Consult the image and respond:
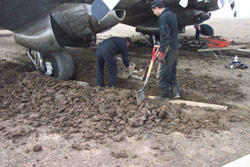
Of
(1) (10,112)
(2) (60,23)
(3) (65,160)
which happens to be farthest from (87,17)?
(3) (65,160)

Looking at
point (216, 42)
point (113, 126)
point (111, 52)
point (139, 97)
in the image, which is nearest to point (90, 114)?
point (113, 126)

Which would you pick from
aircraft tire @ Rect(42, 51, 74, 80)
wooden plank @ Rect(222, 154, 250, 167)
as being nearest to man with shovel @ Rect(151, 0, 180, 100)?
wooden plank @ Rect(222, 154, 250, 167)

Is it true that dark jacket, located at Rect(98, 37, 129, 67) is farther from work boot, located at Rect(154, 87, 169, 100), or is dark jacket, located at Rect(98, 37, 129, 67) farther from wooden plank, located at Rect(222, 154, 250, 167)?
wooden plank, located at Rect(222, 154, 250, 167)

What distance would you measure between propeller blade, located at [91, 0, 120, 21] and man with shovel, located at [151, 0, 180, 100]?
32.4 inches

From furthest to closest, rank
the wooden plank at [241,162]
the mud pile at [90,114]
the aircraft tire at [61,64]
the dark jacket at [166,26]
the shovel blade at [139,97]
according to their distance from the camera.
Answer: the aircraft tire at [61,64]
the dark jacket at [166,26]
the shovel blade at [139,97]
the mud pile at [90,114]
the wooden plank at [241,162]

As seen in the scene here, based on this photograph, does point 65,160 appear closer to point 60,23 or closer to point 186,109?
point 186,109

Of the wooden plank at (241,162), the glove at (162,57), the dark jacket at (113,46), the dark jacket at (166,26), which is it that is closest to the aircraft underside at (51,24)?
the dark jacket at (113,46)

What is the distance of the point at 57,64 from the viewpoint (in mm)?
5941

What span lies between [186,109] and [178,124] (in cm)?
62

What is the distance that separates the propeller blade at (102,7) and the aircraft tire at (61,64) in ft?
4.70

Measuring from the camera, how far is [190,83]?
585 centimetres

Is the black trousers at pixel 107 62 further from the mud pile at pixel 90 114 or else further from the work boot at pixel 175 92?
the work boot at pixel 175 92

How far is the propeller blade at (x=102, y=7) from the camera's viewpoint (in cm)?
496

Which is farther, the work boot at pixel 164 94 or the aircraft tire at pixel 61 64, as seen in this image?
the aircraft tire at pixel 61 64
